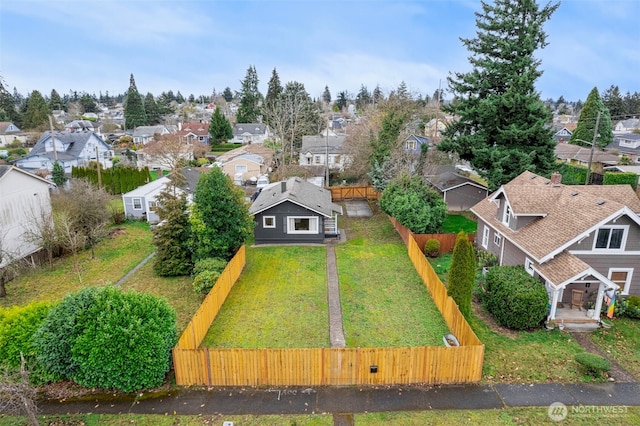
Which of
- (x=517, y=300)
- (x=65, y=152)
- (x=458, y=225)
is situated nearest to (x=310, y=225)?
(x=458, y=225)

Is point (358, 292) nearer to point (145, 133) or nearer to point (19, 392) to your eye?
point (19, 392)

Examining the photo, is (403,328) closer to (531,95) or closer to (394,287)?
(394,287)

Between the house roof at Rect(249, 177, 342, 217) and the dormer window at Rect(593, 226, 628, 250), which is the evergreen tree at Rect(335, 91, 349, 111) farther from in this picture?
the dormer window at Rect(593, 226, 628, 250)

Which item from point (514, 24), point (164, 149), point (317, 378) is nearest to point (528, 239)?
point (317, 378)

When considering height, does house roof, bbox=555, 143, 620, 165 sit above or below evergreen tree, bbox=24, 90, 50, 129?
below

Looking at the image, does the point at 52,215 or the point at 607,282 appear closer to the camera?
the point at 607,282

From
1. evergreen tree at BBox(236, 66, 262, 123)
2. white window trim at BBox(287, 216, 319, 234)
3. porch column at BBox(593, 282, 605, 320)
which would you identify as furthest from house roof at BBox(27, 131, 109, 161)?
porch column at BBox(593, 282, 605, 320)

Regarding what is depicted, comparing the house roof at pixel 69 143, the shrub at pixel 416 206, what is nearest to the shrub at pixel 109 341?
the shrub at pixel 416 206
